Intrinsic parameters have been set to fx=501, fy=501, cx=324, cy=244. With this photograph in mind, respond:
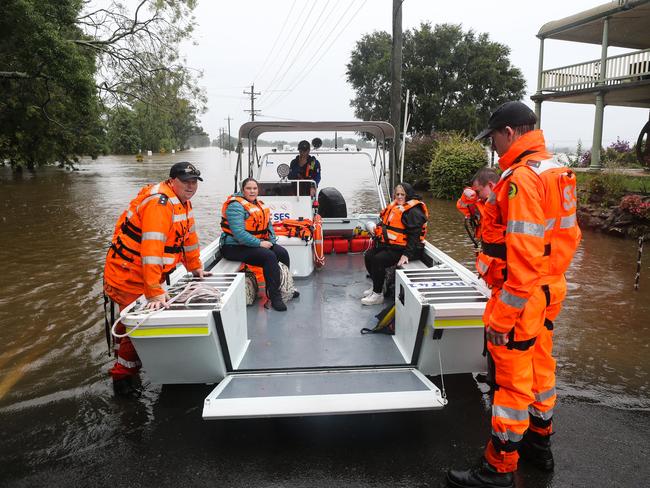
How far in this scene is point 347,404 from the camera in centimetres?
277

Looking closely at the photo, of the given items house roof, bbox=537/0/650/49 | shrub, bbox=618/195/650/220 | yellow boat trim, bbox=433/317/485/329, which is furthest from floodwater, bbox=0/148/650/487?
house roof, bbox=537/0/650/49

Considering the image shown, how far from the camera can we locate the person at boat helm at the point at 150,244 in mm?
3115

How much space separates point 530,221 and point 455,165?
16.0m

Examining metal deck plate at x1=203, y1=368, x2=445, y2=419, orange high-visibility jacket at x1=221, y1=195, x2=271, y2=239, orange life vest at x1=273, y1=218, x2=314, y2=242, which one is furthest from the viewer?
orange life vest at x1=273, y1=218, x2=314, y2=242

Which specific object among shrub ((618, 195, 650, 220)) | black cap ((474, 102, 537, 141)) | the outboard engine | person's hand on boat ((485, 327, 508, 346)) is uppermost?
black cap ((474, 102, 537, 141))

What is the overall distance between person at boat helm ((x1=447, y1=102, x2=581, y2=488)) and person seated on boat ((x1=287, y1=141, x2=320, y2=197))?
4.52 m

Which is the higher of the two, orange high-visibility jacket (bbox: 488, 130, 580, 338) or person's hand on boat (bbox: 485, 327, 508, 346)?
orange high-visibility jacket (bbox: 488, 130, 580, 338)

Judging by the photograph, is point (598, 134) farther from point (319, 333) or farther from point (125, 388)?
point (125, 388)

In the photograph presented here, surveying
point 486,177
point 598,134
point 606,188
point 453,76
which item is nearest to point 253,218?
point 486,177

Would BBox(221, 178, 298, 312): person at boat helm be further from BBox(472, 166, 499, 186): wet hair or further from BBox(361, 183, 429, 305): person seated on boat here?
BBox(472, 166, 499, 186): wet hair

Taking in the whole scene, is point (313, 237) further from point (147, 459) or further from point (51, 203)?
point (51, 203)

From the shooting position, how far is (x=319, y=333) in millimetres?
3971

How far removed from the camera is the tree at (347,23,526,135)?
2641cm

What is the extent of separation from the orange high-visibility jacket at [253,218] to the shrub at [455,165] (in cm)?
1384
